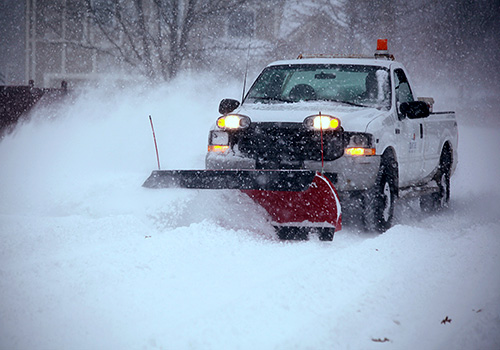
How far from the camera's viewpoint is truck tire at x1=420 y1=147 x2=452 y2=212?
820cm

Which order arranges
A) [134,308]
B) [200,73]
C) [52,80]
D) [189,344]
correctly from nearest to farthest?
[189,344]
[134,308]
[200,73]
[52,80]

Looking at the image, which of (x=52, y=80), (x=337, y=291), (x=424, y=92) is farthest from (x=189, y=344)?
(x=424, y=92)

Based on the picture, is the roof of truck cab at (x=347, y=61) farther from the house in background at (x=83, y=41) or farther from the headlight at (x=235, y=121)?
the house in background at (x=83, y=41)

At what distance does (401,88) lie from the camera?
7.14 metres

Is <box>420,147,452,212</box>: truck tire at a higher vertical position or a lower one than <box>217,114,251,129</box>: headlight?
lower

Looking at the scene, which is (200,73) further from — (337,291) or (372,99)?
(337,291)

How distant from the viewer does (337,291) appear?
13.1 ft

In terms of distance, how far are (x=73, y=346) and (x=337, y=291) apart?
5.51 ft

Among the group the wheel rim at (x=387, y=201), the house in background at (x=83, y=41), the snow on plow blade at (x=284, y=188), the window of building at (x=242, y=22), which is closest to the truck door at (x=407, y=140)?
the wheel rim at (x=387, y=201)

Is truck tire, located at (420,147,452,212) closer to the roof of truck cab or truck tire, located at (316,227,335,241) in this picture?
the roof of truck cab

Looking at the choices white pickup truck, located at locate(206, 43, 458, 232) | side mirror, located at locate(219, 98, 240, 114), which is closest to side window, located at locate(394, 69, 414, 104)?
white pickup truck, located at locate(206, 43, 458, 232)

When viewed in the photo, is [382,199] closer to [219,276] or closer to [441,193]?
[219,276]

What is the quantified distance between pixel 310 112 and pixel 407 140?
1.42 metres

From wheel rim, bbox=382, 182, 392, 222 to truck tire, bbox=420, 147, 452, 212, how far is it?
218 cm
